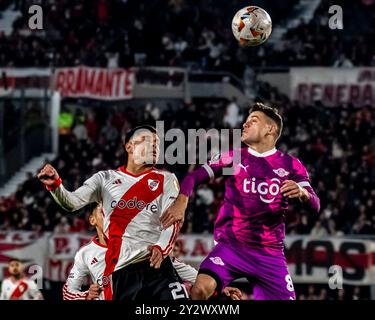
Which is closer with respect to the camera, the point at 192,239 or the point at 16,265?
the point at 16,265

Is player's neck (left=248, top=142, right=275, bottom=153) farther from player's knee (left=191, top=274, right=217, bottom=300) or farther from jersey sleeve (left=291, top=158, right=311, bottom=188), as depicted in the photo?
player's knee (left=191, top=274, right=217, bottom=300)

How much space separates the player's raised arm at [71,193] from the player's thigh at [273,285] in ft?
6.21

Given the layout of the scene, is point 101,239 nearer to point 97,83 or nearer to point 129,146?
point 129,146

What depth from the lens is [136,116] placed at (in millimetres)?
28328

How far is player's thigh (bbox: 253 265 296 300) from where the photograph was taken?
35.8 feet

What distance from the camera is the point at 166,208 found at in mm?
10297

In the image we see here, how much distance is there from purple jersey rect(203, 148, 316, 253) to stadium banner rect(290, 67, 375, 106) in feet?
62.5

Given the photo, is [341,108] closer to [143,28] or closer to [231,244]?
[143,28]

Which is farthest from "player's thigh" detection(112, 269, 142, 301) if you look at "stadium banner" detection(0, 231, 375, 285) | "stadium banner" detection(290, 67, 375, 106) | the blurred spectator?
"stadium banner" detection(290, 67, 375, 106)

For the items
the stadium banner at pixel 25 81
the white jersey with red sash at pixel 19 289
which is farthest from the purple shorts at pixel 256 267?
the stadium banner at pixel 25 81

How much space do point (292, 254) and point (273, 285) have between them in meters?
10.9

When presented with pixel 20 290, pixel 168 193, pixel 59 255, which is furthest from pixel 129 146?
pixel 59 255

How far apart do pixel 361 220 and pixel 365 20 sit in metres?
13.6

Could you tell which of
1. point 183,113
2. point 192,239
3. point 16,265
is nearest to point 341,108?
point 183,113
